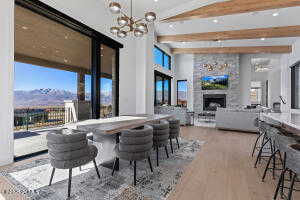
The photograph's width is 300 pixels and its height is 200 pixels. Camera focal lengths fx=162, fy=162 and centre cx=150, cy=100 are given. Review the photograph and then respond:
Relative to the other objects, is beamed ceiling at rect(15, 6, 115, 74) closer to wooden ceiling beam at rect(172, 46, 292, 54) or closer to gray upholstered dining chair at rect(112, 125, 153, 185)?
gray upholstered dining chair at rect(112, 125, 153, 185)

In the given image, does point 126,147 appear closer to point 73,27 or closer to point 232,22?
point 73,27

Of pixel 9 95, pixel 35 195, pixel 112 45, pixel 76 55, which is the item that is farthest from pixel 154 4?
pixel 35 195

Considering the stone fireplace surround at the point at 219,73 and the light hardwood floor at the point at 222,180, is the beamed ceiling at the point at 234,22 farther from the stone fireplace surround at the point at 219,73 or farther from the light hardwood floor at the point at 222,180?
the light hardwood floor at the point at 222,180

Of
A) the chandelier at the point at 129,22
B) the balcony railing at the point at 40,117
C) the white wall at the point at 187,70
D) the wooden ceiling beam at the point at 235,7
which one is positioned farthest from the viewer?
the white wall at the point at 187,70

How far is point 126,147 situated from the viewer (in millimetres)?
2166

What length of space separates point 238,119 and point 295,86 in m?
4.50

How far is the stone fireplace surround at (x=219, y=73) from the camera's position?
9.35 meters

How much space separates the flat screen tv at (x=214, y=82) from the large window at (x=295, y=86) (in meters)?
2.97

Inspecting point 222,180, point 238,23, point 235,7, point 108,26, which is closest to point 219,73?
point 238,23

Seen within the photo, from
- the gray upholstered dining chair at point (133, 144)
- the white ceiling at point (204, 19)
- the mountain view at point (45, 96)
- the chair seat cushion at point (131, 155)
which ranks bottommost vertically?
Result: the chair seat cushion at point (131, 155)

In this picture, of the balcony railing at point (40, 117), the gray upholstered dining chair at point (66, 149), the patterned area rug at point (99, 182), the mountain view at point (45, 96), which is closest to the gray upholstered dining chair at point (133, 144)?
the patterned area rug at point (99, 182)

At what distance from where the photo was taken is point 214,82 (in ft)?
32.2

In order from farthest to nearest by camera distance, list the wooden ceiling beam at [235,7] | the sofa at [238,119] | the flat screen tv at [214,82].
→ the flat screen tv at [214,82], the sofa at [238,119], the wooden ceiling beam at [235,7]

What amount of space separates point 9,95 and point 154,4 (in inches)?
161
